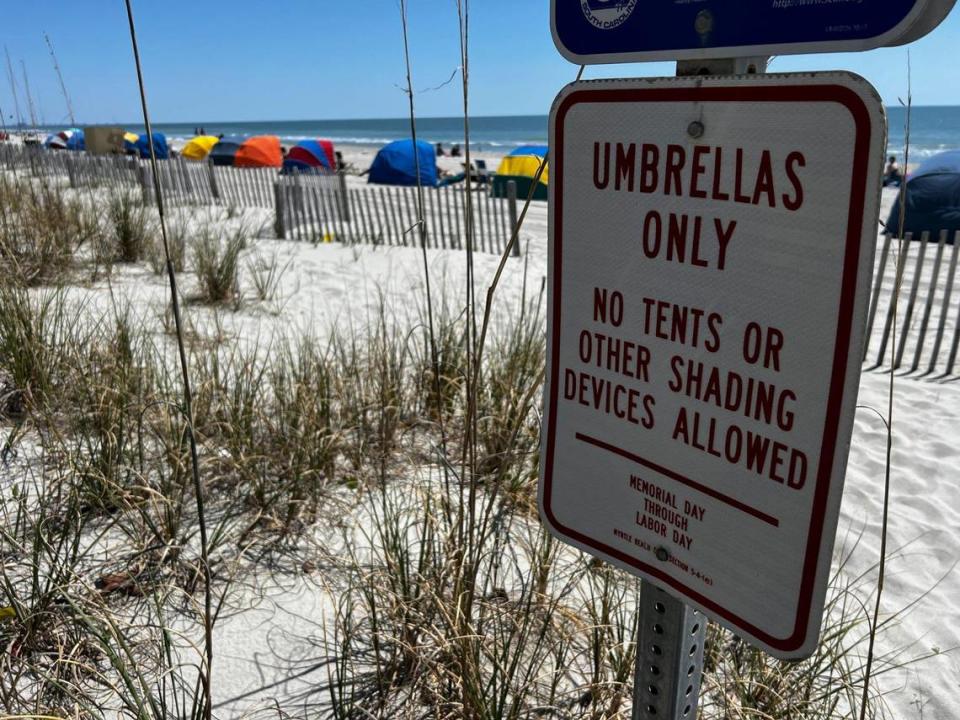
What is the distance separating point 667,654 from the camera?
1.08 meters

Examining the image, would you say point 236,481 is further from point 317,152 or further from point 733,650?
point 317,152

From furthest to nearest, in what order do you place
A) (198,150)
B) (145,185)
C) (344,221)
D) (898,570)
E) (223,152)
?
(198,150)
(223,152)
(344,221)
(145,185)
(898,570)

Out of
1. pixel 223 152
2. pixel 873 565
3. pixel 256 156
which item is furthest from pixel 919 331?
pixel 223 152

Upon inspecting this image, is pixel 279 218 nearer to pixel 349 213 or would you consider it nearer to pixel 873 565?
pixel 349 213

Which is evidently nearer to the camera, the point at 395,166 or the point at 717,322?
the point at 717,322

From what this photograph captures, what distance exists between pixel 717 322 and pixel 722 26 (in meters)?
0.36

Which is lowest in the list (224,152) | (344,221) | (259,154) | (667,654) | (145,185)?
(344,221)

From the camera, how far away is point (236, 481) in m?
2.95

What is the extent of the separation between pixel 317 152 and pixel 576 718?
Result: 24255 mm

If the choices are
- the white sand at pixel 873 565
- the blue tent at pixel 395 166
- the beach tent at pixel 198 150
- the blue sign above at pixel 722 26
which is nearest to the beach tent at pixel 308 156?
the blue tent at pixel 395 166

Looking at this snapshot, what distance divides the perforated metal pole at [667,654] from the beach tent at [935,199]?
11.7m

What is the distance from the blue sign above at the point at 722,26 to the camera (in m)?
0.71

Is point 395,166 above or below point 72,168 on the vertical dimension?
below

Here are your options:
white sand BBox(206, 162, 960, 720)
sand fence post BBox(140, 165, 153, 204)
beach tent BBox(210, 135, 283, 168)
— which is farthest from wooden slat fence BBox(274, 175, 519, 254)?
beach tent BBox(210, 135, 283, 168)
